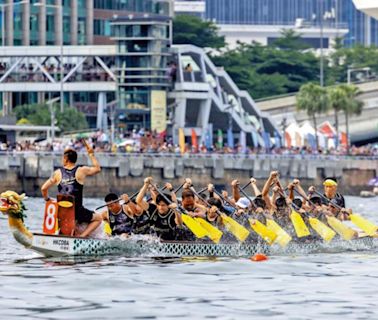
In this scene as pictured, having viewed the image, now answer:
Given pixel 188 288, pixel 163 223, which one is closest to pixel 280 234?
pixel 163 223

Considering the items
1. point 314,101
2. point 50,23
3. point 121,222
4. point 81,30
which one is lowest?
point 121,222

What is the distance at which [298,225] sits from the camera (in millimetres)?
41750

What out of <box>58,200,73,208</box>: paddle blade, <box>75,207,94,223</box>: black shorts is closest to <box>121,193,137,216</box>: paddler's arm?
<box>75,207,94,223</box>: black shorts

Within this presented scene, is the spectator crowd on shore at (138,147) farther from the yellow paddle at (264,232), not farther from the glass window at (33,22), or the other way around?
the yellow paddle at (264,232)

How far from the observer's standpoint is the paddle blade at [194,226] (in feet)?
128

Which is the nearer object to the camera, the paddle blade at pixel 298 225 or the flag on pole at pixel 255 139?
the paddle blade at pixel 298 225

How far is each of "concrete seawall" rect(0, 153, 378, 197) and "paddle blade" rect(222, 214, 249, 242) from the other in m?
47.3

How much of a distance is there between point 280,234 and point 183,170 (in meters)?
56.2

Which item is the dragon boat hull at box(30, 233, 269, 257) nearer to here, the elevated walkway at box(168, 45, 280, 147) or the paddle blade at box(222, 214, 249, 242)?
the paddle blade at box(222, 214, 249, 242)

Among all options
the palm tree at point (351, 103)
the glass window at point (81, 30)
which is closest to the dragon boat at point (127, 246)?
the palm tree at point (351, 103)

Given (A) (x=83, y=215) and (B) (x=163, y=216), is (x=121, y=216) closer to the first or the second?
(B) (x=163, y=216)

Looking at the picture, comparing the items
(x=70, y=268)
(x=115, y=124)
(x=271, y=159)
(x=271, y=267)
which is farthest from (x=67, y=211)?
(x=115, y=124)

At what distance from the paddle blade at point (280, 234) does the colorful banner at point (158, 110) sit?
81140 millimetres

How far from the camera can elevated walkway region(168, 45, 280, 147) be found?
126750 mm
